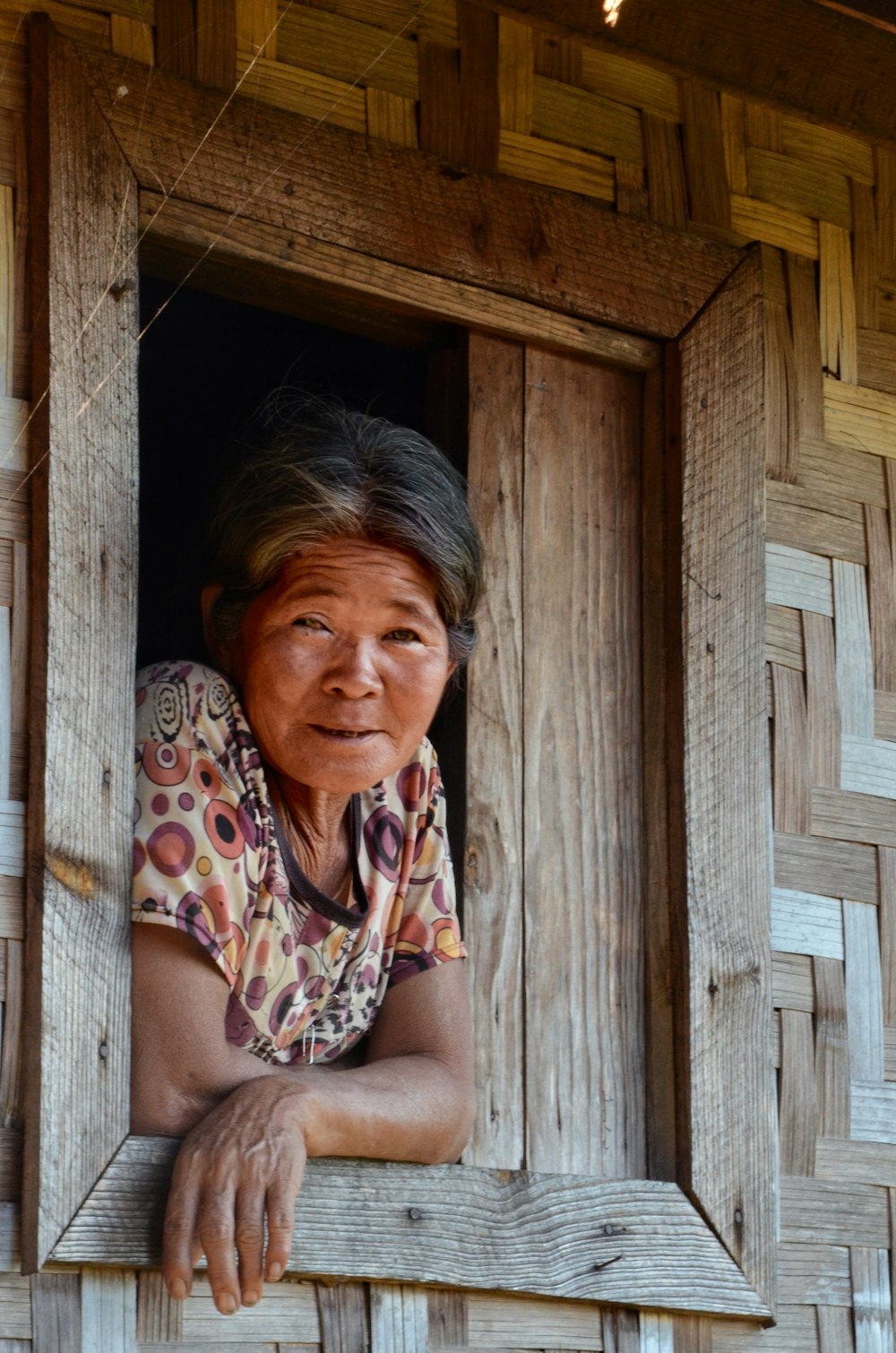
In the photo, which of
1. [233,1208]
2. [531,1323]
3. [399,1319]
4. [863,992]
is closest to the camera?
[233,1208]

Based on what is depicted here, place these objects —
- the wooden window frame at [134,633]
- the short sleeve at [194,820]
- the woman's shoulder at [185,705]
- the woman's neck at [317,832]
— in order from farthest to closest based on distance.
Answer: the woman's neck at [317,832] → the woman's shoulder at [185,705] → the short sleeve at [194,820] → the wooden window frame at [134,633]

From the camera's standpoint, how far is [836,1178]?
9.32ft

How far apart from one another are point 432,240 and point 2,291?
64 centimetres

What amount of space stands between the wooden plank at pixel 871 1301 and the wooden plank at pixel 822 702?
26.2 inches

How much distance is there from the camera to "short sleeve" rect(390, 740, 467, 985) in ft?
8.93

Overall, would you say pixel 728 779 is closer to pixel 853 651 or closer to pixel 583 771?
pixel 583 771

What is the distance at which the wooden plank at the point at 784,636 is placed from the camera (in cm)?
297

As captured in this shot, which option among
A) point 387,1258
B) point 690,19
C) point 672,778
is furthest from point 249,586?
point 690,19

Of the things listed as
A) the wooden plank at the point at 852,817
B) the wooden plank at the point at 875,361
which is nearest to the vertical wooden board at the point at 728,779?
the wooden plank at the point at 852,817

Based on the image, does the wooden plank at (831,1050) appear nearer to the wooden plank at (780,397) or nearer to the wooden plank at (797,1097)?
the wooden plank at (797,1097)

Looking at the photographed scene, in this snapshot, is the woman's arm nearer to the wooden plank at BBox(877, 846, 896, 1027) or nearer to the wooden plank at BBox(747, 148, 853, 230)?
the wooden plank at BBox(877, 846, 896, 1027)

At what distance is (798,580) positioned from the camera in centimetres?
302

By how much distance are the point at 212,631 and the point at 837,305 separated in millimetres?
1130

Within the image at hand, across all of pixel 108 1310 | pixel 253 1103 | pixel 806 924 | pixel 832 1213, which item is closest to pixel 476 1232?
pixel 253 1103
